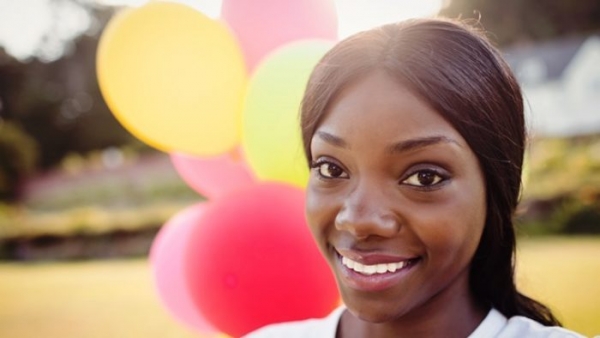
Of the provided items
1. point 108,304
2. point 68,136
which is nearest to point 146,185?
point 68,136

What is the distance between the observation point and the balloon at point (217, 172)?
8.15 ft

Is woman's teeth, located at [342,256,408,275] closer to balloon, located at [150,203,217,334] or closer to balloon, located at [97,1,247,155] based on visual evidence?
balloon, located at [97,1,247,155]

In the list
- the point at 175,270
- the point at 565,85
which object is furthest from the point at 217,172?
the point at 565,85

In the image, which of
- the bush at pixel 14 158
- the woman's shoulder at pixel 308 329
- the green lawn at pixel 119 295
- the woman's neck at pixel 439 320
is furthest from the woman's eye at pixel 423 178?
the bush at pixel 14 158

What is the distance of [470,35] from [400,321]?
1.66 feet

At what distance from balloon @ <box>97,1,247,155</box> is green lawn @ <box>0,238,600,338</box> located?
2.34 meters

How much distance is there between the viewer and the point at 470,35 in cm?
115

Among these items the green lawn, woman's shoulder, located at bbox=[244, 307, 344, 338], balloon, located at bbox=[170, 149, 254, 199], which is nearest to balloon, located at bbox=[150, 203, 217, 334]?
balloon, located at bbox=[170, 149, 254, 199]

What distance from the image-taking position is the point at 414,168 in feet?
3.51

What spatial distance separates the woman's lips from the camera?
1.10 meters

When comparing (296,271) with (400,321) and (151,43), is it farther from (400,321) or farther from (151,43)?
(151,43)

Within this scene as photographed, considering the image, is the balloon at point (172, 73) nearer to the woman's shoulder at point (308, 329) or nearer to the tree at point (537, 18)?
the woman's shoulder at point (308, 329)

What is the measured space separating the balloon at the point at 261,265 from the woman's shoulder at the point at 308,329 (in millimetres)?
412

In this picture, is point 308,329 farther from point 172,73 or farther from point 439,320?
point 172,73
